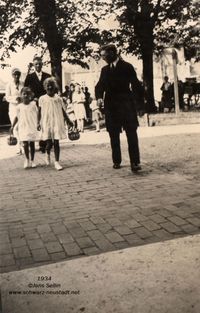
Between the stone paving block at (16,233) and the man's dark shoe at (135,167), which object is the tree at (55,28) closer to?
the man's dark shoe at (135,167)

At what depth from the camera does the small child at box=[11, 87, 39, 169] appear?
9547mm

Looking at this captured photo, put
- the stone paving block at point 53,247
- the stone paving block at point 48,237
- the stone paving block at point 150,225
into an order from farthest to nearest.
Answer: the stone paving block at point 150,225 < the stone paving block at point 48,237 < the stone paving block at point 53,247

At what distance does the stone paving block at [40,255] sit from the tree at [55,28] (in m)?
14.8

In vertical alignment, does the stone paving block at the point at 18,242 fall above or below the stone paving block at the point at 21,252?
above

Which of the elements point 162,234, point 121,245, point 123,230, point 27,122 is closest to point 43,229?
point 123,230

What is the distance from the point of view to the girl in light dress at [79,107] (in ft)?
57.6

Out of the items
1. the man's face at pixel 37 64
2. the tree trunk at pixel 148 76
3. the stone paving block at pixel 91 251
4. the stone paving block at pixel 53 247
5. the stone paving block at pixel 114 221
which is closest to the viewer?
the stone paving block at pixel 91 251

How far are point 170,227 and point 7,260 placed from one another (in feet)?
5.00

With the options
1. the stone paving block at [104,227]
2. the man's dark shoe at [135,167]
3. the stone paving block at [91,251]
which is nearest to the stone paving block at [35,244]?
the stone paving block at [91,251]

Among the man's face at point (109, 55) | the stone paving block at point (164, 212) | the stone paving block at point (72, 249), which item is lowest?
the stone paving block at point (72, 249)

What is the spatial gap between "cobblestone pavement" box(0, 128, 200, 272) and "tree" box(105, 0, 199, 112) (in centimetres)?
1285

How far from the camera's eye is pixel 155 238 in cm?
475

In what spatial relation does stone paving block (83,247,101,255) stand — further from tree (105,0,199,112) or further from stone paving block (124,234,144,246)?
tree (105,0,199,112)

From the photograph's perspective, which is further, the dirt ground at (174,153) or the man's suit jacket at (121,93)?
the dirt ground at (174,153)
